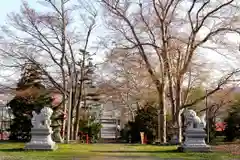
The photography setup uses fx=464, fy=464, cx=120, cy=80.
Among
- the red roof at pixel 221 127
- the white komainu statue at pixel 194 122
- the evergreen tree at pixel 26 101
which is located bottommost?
the white komainu statue at pixel 194 122

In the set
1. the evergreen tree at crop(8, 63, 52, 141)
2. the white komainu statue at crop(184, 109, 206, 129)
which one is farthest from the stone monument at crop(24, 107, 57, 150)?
the evergreen tree at crop(8, 63, 52, 141)

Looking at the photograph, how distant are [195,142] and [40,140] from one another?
7.07 m

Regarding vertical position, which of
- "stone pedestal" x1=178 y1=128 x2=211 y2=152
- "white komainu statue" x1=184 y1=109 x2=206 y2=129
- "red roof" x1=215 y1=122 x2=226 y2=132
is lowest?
"stone pedestal" x1=178 y1=128 x2=211 y2=152

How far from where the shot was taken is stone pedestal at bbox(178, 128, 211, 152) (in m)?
20.9

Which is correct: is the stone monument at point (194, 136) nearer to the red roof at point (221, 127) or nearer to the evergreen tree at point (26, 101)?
the evergreen tree at point (26, 101)

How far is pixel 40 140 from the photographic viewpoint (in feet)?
69.6

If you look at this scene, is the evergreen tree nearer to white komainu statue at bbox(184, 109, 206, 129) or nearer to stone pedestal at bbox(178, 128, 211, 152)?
white komainu statue at bbox(184, 109, 206, 129)

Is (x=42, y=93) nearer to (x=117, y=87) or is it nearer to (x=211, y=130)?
(x=117, y=87)

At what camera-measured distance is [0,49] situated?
111 feet

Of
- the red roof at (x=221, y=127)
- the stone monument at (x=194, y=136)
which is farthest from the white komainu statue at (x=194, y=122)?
the red roof at (x=221, y=127)

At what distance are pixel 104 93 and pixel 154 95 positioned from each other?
462 centimetres

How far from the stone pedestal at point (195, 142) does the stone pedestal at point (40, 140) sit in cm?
→ 615

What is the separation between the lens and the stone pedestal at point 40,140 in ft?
68.7

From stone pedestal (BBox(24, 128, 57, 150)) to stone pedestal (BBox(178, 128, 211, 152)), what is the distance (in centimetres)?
615
